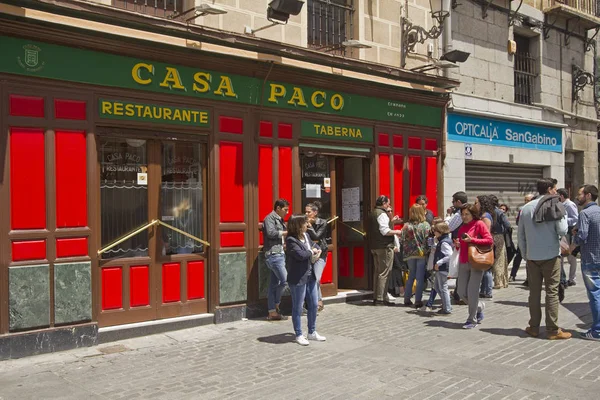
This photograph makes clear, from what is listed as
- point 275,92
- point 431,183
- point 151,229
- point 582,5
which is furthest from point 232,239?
point 582,5

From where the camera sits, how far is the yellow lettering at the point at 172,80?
8227mm

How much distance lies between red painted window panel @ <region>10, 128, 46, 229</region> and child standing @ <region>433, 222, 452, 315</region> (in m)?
5.41

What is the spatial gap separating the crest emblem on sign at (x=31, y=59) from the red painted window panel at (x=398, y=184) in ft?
21.7

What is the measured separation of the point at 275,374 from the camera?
20.2 feet

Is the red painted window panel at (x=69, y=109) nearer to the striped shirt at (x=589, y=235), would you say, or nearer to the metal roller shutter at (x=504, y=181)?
the striped shirt at (x=589, y=235)

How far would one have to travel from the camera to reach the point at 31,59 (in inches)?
275

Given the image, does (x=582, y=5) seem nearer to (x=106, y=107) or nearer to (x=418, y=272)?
(x=418, y=272)

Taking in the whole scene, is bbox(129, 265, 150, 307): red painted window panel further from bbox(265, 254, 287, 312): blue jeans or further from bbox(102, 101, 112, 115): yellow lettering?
bbox(102, 101, 112, 115): yellow lettering

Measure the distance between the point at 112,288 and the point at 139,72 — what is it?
9.19ft

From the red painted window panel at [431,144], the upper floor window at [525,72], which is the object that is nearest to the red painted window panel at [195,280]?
the red painted window panel at [431,144]

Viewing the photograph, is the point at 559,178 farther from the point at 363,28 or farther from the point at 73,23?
the point at 73,23

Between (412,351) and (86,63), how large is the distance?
5173 millimetres

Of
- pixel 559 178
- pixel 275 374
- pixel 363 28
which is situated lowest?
pixel 275 374

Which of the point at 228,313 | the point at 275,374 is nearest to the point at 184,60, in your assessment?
the point at 228,313
